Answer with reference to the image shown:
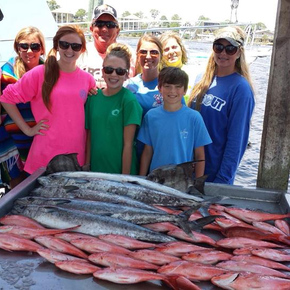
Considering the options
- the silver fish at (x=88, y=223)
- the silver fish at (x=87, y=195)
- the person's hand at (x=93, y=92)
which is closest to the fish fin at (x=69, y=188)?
the silver fish at (x=87, y=195)

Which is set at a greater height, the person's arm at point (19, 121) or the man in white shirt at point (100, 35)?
the man in white shirt at point (100, 35)

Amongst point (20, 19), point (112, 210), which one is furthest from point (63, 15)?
point (112, 210)

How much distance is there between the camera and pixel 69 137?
412 cm

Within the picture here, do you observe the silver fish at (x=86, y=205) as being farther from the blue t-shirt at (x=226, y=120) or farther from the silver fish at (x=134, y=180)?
the blue t-shirt at (x=226, y=120)

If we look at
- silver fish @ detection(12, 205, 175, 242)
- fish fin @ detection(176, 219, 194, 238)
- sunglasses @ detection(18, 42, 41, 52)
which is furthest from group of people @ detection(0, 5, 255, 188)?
silver fish @ detection(12, 205, 175, 242)

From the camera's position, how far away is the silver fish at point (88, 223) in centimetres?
264

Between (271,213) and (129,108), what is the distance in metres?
1.68

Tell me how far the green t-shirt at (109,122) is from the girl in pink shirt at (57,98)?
0.13 metres

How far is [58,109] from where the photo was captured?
4.08 meters

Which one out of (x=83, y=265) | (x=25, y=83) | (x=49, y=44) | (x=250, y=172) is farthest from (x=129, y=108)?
(x=49, y=44)

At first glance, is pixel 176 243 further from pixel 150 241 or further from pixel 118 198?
pixel 118 198

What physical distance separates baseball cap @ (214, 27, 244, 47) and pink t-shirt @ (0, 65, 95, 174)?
4.88ft

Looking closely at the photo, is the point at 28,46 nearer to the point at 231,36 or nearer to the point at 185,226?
the point at 231,36

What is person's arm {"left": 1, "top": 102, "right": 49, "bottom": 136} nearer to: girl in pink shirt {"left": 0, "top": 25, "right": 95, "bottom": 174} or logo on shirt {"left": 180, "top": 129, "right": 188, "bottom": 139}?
girl in pink shirt {"left": 0, "top": 25, "right": 95, "bottom": 174}
